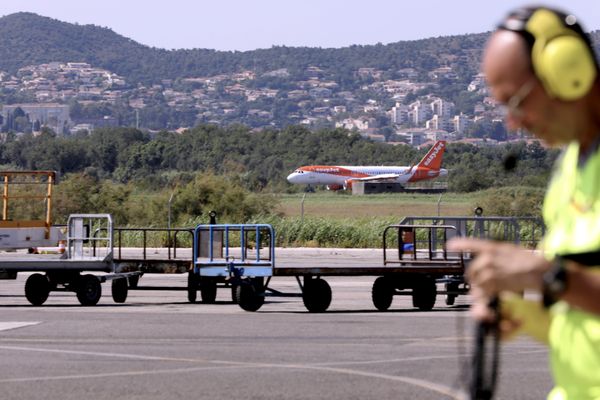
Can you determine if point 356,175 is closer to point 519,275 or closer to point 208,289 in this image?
point 208,289

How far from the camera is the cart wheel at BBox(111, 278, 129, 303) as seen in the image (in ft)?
71.7

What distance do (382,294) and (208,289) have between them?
10.1 ft

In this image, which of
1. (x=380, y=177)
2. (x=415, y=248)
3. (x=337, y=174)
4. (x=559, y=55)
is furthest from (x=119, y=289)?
(x=337, y=174)

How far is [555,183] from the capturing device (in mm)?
3539

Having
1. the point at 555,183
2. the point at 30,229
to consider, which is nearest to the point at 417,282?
the point at 30,229

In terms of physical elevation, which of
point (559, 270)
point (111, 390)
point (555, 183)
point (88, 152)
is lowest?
point (111, 390)

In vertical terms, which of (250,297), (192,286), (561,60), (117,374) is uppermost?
(561,60)

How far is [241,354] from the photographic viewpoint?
1382 centimetres

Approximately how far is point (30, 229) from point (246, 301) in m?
5.43

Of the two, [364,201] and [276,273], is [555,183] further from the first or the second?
[364,201]

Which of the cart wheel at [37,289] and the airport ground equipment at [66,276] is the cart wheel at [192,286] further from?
the cart wheel at [37,289]

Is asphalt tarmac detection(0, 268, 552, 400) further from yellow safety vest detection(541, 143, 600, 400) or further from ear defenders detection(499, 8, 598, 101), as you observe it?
ear defenders detection(499, 8, 598, 101)

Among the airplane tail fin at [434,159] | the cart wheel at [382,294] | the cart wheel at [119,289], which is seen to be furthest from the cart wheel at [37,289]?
the airplane tail fin at [434,159]

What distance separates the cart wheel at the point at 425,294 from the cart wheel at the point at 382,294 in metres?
0.39
